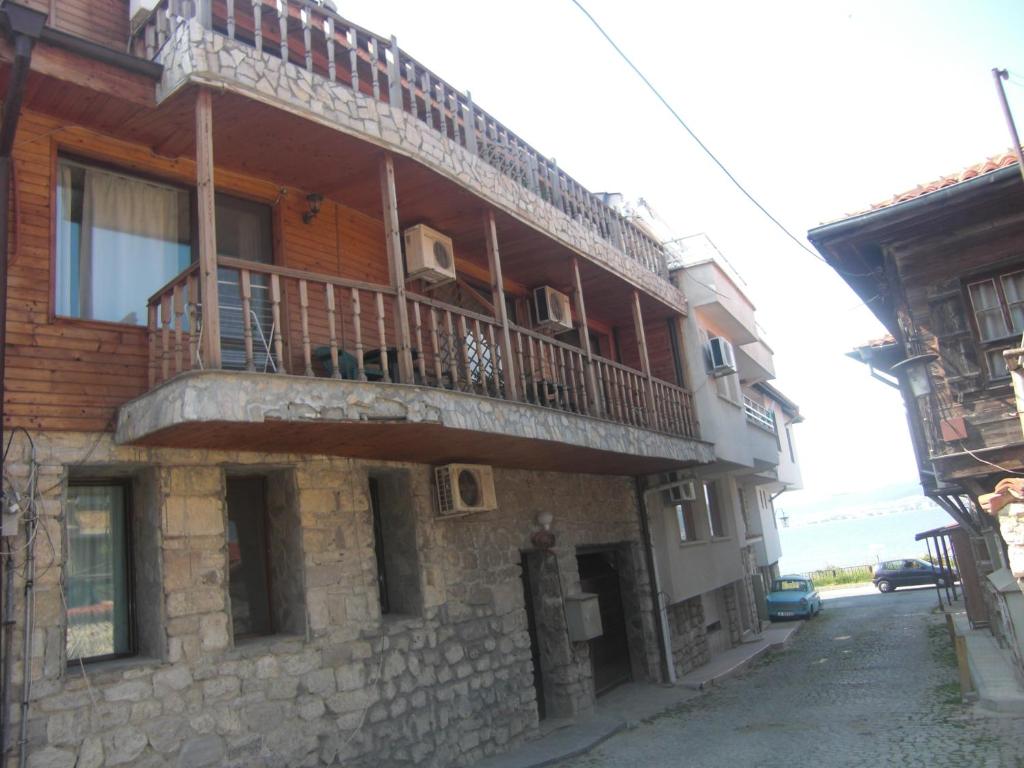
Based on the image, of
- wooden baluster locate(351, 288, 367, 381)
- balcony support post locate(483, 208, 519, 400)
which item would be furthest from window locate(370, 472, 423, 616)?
wooden baluster locate(351, 288, 367, 381)

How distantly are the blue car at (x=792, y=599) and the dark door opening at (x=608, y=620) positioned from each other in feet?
40.4

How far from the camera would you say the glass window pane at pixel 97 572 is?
6.28 metres

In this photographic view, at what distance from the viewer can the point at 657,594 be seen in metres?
13.1

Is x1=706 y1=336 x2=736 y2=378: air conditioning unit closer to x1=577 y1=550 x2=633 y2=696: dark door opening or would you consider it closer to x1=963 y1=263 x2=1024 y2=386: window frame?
x1=577 y1=550 x2=633 y2=696: dark door opening

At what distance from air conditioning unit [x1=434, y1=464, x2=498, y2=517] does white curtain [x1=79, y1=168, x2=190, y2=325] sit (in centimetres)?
342

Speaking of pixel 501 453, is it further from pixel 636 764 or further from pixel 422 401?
pixel 636 764

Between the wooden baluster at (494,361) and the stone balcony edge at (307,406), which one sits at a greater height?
the wooden baluster at (494,361)

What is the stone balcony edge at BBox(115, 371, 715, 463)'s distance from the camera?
18.8 feet

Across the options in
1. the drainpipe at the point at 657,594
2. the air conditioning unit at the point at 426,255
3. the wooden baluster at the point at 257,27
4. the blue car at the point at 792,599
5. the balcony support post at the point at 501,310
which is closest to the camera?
the wooden baluster at the point at 257,27

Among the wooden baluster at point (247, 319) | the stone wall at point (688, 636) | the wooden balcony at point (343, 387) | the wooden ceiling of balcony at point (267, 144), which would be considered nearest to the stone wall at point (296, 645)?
the wooden balcony at point (343, 387)

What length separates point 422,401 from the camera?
7086mm

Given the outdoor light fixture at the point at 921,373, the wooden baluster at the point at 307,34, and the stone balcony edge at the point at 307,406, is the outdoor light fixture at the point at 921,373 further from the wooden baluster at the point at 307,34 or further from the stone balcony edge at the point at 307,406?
the wooden baluster at the point at 307,34

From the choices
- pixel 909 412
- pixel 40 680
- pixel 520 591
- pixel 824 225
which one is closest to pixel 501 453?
pixel 520 591

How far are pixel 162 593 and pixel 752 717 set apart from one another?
7.78 m
